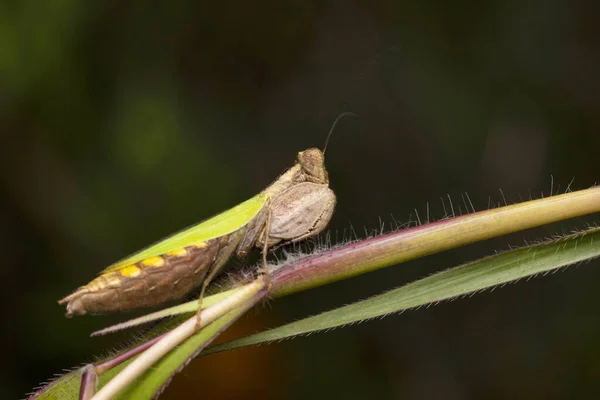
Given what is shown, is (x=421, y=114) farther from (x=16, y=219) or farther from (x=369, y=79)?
(x=16, y=219)

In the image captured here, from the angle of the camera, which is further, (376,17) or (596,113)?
(376,17)

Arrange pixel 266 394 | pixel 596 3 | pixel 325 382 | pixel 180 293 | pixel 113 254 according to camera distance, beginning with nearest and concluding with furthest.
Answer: pixel 180 293 → pixel 113 254 → pixel 266 394 → pixel 325 382 → pixel 596 3

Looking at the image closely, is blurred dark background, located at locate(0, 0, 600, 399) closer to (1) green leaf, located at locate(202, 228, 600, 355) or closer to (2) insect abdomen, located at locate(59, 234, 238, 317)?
(2) insect abdomen, located at locate(59, 234, 238, 317)

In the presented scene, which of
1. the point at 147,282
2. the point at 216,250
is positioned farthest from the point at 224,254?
the point at 147,282

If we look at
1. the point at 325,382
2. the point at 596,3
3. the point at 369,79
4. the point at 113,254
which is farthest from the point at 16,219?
the point at 596,3

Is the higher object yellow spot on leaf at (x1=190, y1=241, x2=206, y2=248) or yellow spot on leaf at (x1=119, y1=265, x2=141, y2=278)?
yellow spot on leaf at (x1=119, y1=265, x2=141, y2=278)

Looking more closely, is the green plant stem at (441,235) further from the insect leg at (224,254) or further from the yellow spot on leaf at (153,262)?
the yellow spot on leaf at (153,262)

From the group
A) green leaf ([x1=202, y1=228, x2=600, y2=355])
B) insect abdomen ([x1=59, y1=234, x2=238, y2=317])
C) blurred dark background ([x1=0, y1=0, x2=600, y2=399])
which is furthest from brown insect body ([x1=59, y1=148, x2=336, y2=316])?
blurred dark background ([x1=0, y1=0, x2=600, y2=399])
